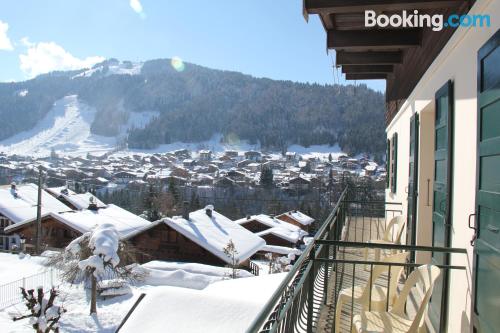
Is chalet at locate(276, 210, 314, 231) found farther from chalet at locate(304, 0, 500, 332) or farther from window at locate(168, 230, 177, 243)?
chalet at locate(304, 0, 500, 332)

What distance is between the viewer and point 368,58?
510 cm

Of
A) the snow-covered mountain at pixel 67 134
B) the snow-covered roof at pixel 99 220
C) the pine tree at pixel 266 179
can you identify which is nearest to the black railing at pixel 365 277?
the snow-covered roof at pixel 99 220

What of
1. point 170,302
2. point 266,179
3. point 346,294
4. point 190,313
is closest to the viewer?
point 346,294

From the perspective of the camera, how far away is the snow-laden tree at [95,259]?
12.7 meters

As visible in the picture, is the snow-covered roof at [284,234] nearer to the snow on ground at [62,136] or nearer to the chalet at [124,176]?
the chalet at [124,176]

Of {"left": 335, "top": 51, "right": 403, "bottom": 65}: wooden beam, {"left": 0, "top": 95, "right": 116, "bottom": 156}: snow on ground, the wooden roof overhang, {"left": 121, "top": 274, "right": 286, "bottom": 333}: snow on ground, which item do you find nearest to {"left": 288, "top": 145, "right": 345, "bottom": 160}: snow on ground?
{"left": 0, "top": 95, "right": 116, "bottom": 156}: snow on ground

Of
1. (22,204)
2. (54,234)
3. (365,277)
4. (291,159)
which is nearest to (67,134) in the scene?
(291,159)

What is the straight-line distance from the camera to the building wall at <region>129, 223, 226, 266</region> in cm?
1883

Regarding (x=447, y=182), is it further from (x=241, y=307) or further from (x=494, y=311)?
(x=241, y=307)

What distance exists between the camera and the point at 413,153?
475 centimetres

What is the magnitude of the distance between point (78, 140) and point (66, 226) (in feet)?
435

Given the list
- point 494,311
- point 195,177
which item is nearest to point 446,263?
point 494,311

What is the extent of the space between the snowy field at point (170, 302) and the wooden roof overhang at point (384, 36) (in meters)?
4.65

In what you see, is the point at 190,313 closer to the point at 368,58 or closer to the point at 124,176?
the point at 368,58
